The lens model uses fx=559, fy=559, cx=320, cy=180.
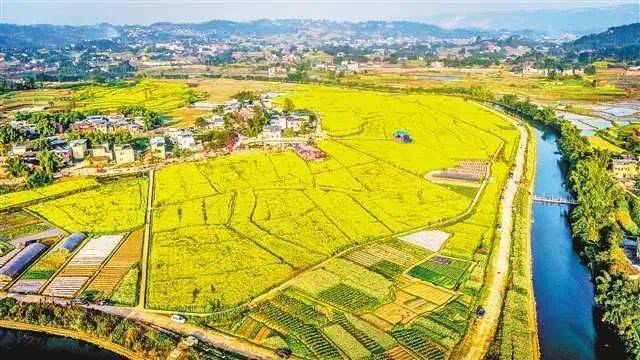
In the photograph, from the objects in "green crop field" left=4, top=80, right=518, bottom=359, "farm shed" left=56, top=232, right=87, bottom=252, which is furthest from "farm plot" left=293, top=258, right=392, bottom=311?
"farm shed" left=56, top=232, right=87, bottom=252

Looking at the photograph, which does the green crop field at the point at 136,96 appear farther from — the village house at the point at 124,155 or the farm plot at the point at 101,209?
the farm plot at the point at 101,209

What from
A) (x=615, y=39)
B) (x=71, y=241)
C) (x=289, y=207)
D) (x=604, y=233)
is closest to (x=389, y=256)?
(x=289, y=207)

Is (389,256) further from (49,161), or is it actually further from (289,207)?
(49,161)

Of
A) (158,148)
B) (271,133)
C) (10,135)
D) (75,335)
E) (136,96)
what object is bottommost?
(75,335)

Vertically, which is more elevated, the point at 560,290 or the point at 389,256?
the point at 389,256

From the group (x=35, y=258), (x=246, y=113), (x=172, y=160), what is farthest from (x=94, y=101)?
(x=35, y=258)

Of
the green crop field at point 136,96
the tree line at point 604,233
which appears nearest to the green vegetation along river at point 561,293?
the tree line at point 604,233
